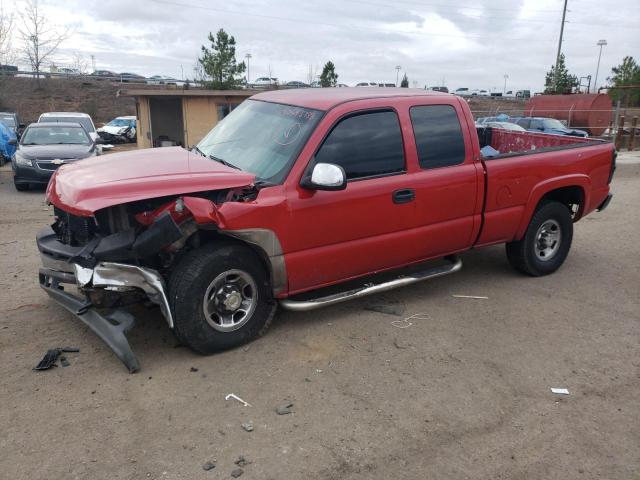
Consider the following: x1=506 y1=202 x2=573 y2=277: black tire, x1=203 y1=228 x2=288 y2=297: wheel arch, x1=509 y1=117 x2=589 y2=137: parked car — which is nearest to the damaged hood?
x1=203 y1=228 x2=288 y2=297: wheel arch

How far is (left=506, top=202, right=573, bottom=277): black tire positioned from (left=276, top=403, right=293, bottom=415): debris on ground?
340cm

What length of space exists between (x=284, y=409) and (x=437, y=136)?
2.78 meters

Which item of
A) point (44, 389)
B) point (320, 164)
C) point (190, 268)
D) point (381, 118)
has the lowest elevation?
point (44, 389)

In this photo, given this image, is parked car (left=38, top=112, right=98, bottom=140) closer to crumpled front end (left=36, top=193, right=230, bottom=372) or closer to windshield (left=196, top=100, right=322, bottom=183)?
windshield (left=196, top=100, right=322, bottom=183)

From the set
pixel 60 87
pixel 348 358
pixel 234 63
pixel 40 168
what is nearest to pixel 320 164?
pixel 348 358

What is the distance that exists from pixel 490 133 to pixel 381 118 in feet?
10.9

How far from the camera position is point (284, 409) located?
3527mm

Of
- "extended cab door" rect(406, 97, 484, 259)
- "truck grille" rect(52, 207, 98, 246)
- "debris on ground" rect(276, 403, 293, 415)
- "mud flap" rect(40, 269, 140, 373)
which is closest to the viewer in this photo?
"debris on ground" rect(276, 403, 293, 415)

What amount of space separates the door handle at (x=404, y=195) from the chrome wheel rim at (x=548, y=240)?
1979mm

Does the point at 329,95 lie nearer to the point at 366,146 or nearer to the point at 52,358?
the point at 366,146

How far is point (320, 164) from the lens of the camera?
402 centimetres

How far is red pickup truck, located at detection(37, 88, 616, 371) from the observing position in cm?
390

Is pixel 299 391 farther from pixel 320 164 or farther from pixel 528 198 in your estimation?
pixel 528 198

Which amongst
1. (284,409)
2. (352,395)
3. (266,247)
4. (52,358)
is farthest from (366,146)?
(52,358)
